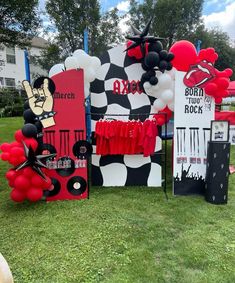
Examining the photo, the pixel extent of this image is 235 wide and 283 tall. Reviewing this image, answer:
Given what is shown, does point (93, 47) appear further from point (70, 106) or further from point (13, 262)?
point (13, 262)

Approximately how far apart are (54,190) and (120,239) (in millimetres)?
1285

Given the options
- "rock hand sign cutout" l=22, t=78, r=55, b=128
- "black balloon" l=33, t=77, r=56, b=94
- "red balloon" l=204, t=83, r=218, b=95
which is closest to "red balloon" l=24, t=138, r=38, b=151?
"rock hand sign cutout" l=22, t=78, r=55, b=128

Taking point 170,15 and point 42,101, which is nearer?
point 42,101

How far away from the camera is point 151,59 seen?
359 centimetres

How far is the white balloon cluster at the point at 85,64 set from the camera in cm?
354

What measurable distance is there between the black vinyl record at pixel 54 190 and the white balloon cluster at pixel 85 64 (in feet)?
4.04

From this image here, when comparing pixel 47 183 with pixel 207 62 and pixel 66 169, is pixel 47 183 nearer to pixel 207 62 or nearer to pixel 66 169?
pixel 66 169

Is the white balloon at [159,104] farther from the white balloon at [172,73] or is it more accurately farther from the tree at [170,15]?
the tree at [170,15]

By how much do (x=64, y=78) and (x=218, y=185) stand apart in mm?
2356

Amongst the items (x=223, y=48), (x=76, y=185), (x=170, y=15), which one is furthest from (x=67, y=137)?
(x=223, y=48)

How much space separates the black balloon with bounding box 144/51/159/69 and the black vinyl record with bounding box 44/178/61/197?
1.98m

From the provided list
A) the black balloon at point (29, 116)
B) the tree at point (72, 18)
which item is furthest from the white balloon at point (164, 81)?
the tree at point (72, 18)

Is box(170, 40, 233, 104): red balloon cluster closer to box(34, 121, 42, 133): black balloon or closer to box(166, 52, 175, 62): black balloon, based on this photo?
box(166, 52, 175, 62): black balloon

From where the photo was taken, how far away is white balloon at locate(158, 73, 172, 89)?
3701mm
